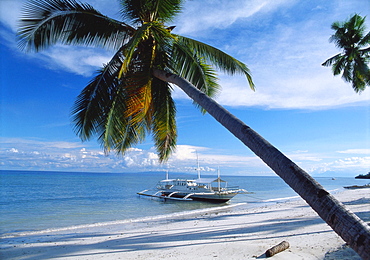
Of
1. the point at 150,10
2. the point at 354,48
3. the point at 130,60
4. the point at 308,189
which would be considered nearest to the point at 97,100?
the point at 130,60

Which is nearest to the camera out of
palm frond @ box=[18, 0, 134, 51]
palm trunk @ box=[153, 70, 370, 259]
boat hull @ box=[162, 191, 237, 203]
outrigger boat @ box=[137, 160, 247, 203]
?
palm trunk @ box=[153, 70, 370, 259]

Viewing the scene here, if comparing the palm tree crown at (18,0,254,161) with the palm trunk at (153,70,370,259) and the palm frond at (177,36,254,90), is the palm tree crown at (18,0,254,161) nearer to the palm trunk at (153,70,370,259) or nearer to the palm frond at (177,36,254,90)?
the palm frond at (177,36,254,90)

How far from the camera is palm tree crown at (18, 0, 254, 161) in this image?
6895 millimetres

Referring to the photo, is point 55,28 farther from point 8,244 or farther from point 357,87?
point 357,87

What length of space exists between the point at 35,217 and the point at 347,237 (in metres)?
24.9

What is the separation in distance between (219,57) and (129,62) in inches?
99.4

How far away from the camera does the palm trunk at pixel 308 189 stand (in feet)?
7.50

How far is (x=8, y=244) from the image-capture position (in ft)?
39.9

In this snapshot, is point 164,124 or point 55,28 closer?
point 55,28

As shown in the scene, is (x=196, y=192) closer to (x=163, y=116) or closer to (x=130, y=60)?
(x=163, y=116)

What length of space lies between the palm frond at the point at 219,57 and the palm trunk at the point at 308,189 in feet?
10.5

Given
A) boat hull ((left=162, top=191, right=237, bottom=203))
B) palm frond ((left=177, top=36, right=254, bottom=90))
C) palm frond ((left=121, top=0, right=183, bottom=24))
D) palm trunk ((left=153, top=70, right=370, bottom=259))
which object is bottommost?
boat hull ((left=162, top=191, right=237, bottom=203))

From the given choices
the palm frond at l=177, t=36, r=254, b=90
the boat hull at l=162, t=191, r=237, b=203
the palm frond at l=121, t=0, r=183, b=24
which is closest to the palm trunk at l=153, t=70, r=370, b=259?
the palm frond at l=177, t=36, r=254, b=90

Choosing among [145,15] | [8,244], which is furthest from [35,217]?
[145,15]
